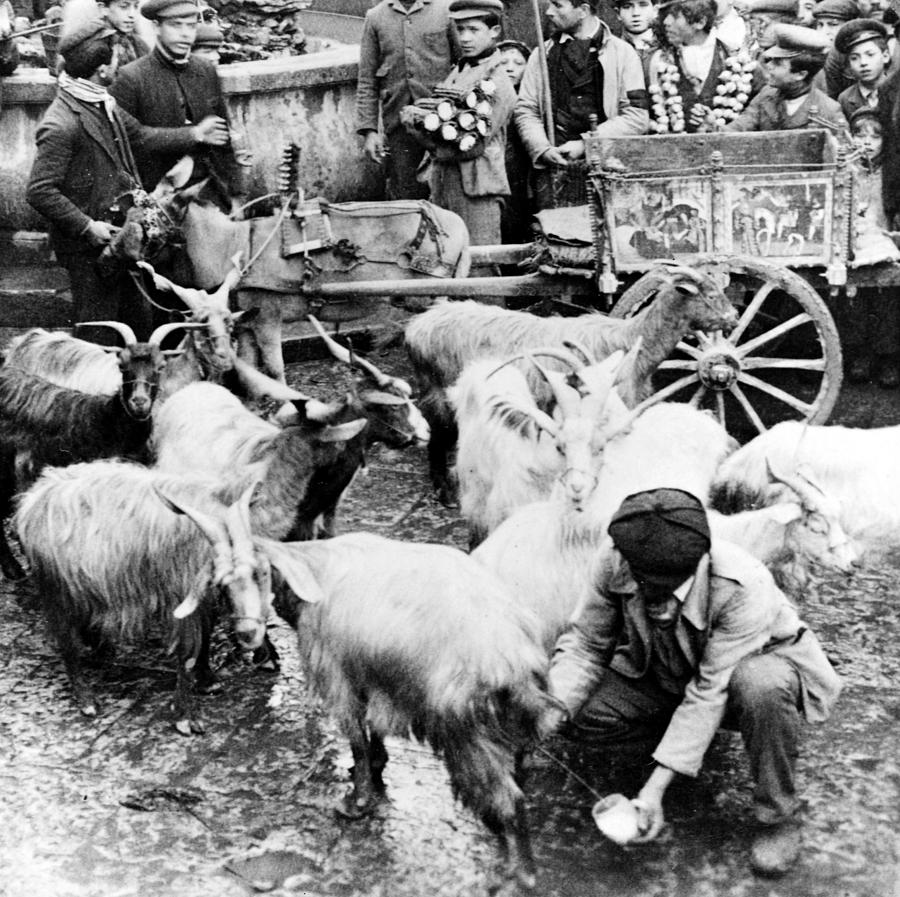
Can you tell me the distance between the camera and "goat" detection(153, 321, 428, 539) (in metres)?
6.06

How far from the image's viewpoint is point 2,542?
7.29 metres

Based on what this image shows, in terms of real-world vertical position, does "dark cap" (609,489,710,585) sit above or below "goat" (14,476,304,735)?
above

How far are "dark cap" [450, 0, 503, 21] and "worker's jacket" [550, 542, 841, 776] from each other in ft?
18.4

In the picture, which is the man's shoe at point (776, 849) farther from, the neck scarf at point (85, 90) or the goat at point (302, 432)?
the neck scarf at point (85, 90)

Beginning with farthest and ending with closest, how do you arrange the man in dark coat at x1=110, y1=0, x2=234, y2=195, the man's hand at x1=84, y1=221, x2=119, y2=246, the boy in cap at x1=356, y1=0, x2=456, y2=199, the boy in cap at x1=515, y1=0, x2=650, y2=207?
the boy in cap at x1=356, y1=0, x2=456, y2=199 → the boy in cap at x1=515, y1=0, x2=650, y2=207 → the man in dark coat at x1=110, y1=0, x2=234, y2=195 → the man's hand at x1=84, y1=221, x2=119, y2=246

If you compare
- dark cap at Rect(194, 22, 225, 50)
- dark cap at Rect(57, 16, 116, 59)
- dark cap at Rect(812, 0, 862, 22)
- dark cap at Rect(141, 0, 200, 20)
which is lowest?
dark cap at Rect(812, 0, 862, 22)

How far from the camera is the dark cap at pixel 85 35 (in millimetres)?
8195

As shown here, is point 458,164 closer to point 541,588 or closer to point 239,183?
point 239,183

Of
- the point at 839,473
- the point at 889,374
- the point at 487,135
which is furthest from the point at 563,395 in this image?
the point at 889,374

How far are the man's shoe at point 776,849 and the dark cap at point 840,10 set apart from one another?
7.54 metres

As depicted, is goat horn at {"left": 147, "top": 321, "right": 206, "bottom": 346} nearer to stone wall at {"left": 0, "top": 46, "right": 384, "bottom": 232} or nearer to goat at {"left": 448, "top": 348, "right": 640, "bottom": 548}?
goat at {"left": 448, "top": 348, "right": 640, "bottom": 548}

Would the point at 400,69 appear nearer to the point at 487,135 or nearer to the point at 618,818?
the point at 487,135

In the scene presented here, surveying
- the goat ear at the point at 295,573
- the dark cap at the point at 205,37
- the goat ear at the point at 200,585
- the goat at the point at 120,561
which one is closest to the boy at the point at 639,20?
the dark cap at the point at 205,37

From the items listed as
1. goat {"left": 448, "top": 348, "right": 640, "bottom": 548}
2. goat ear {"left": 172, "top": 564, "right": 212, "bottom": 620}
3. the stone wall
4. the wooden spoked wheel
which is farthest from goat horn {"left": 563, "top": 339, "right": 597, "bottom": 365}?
the stone wall
